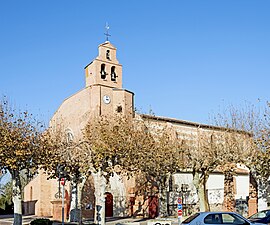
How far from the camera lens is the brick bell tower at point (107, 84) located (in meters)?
→ 41.4

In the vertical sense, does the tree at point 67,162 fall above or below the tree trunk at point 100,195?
above

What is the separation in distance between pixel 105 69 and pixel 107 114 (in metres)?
7.09

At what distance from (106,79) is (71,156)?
16.7 meters

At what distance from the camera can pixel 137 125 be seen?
30.6 meters

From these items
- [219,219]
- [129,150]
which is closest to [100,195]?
[129,150]

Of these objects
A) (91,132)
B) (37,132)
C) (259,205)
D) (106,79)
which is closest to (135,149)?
(91,132)

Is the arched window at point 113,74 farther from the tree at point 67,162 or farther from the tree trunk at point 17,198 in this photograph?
the tree trunk at point 17,198

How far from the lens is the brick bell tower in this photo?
41.4 meters

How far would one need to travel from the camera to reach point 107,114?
1503 inches

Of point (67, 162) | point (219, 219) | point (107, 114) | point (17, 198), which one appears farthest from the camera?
point (107, 114)

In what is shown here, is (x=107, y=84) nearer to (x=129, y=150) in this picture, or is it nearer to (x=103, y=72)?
(x=103, y=72)

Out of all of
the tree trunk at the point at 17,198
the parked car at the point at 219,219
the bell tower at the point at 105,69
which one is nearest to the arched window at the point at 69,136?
the bell tower at the point at 105,69

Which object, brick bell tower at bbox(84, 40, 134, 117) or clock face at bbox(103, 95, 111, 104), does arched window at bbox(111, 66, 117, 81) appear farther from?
clock face at bbox(103, 95, 111, 104)

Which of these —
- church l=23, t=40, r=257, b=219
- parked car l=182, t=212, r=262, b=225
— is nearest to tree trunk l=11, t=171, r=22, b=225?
parked car l=182, t=212, r=262, b=225
